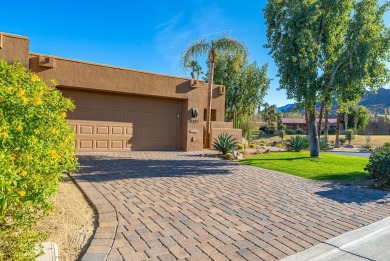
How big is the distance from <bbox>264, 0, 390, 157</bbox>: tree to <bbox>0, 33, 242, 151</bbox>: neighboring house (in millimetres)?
4895

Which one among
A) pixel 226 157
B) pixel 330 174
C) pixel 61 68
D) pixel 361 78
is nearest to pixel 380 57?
pixel 361 78

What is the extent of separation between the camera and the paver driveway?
3.32 metres

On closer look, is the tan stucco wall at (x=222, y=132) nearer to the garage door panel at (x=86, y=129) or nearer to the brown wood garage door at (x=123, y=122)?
the brown wood garage door at (x=123, y=122)

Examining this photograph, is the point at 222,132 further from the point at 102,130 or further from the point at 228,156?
the point at 102,130

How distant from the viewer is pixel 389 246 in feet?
11.9

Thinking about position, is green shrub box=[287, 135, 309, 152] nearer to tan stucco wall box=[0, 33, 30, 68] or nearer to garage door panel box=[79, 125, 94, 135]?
garage door panel box=[79, 125, 94, 135]

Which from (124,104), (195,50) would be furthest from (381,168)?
(195,50)

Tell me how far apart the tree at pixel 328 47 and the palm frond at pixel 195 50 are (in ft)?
15.0

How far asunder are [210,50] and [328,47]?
6559 millimetres

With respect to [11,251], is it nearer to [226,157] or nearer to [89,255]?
[89,255]

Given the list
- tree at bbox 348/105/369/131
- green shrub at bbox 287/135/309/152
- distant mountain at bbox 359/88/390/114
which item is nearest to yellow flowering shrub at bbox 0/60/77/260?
green shrub at bbox 287/135/309/152

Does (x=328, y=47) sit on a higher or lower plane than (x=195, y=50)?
lower

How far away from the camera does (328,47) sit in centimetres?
1141

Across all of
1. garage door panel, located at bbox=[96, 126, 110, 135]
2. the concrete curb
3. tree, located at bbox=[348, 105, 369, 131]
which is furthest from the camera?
tree, located at bbox=[348, 105, 369, 131]
